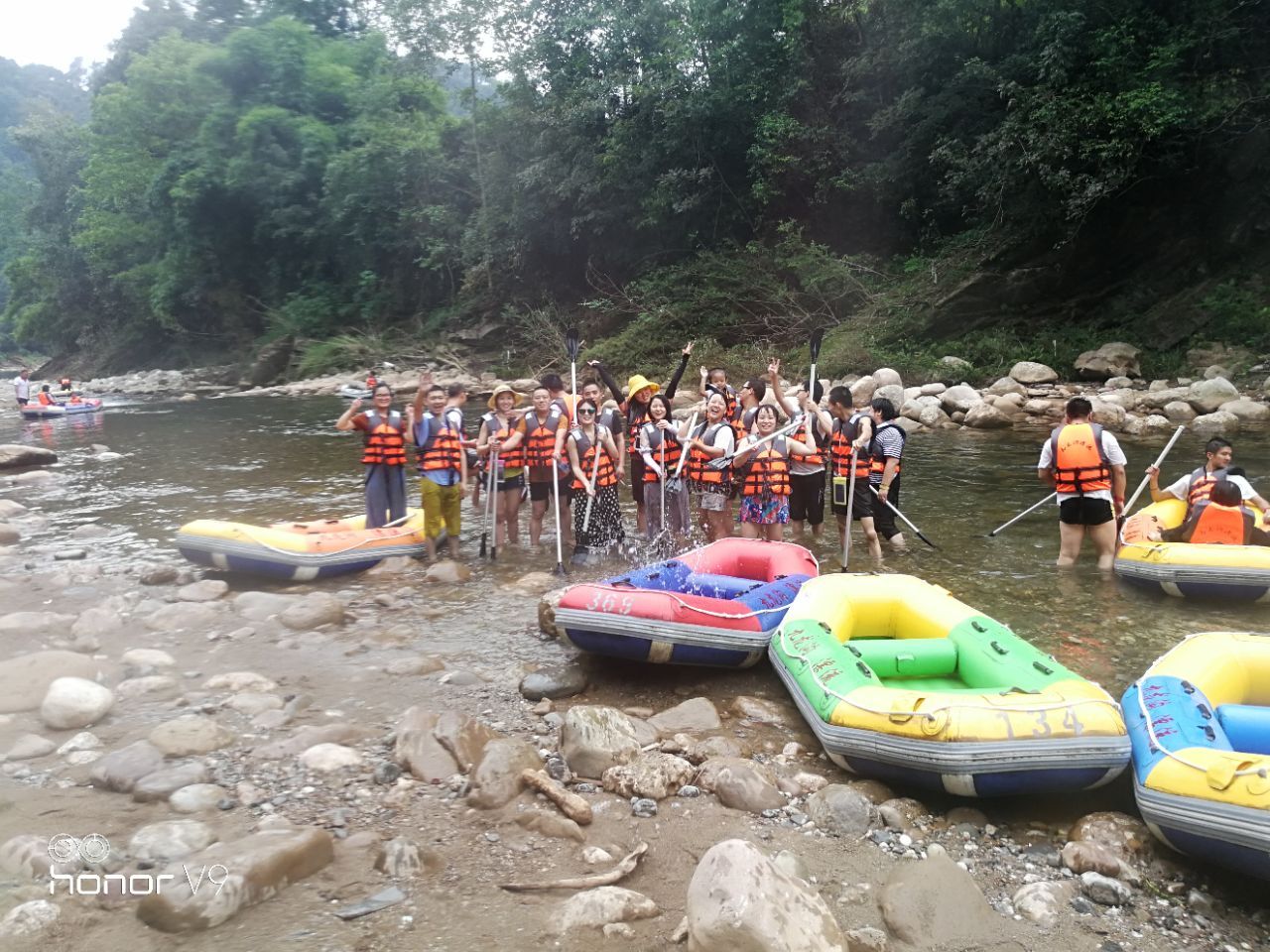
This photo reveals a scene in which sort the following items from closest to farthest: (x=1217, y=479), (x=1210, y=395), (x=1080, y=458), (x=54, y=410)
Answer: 1. (x=1080, y=458)
2. (x=1217, y=479)
3. (x=1210, y=395)
4. (x=54, y=410)

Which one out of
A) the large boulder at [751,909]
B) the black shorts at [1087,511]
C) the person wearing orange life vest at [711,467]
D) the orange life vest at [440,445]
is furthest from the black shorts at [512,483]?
the large boulder at [751,909]

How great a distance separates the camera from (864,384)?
16.5 metres

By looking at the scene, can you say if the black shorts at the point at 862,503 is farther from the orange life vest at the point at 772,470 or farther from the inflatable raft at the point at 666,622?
the inflatable raft at the point at 666,622

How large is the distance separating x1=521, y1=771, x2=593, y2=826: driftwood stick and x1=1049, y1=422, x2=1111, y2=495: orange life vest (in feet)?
15.3

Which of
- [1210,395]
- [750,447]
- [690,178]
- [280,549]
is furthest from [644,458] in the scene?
[690,178]

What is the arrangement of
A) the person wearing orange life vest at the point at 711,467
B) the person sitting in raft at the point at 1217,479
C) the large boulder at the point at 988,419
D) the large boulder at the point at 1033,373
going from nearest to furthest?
the person sitting in raft at the point at 1217,479, the person wearing orange life vest at the point at 711,467, the large boulder at the point at 988,419, the large boulder at the point at 1033,373

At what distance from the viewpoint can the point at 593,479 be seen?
7316 mm

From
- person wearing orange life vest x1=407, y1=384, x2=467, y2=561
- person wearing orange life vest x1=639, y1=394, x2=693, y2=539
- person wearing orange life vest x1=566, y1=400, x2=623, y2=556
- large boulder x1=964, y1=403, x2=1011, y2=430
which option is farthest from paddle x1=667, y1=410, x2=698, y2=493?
large boulder x1=964, y1=403, x2=1011, y2=430

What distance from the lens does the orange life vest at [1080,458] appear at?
622 cm

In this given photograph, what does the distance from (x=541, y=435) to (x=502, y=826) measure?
4418mm

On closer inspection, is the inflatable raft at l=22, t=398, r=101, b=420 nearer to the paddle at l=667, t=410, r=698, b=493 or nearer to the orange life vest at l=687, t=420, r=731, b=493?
the paddle at l=667, t=410, r=698, b=493

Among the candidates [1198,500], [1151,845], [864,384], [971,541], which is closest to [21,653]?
[1151,845]

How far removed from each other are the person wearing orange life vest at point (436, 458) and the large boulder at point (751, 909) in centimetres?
491

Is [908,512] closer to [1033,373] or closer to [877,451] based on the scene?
[877,451]
